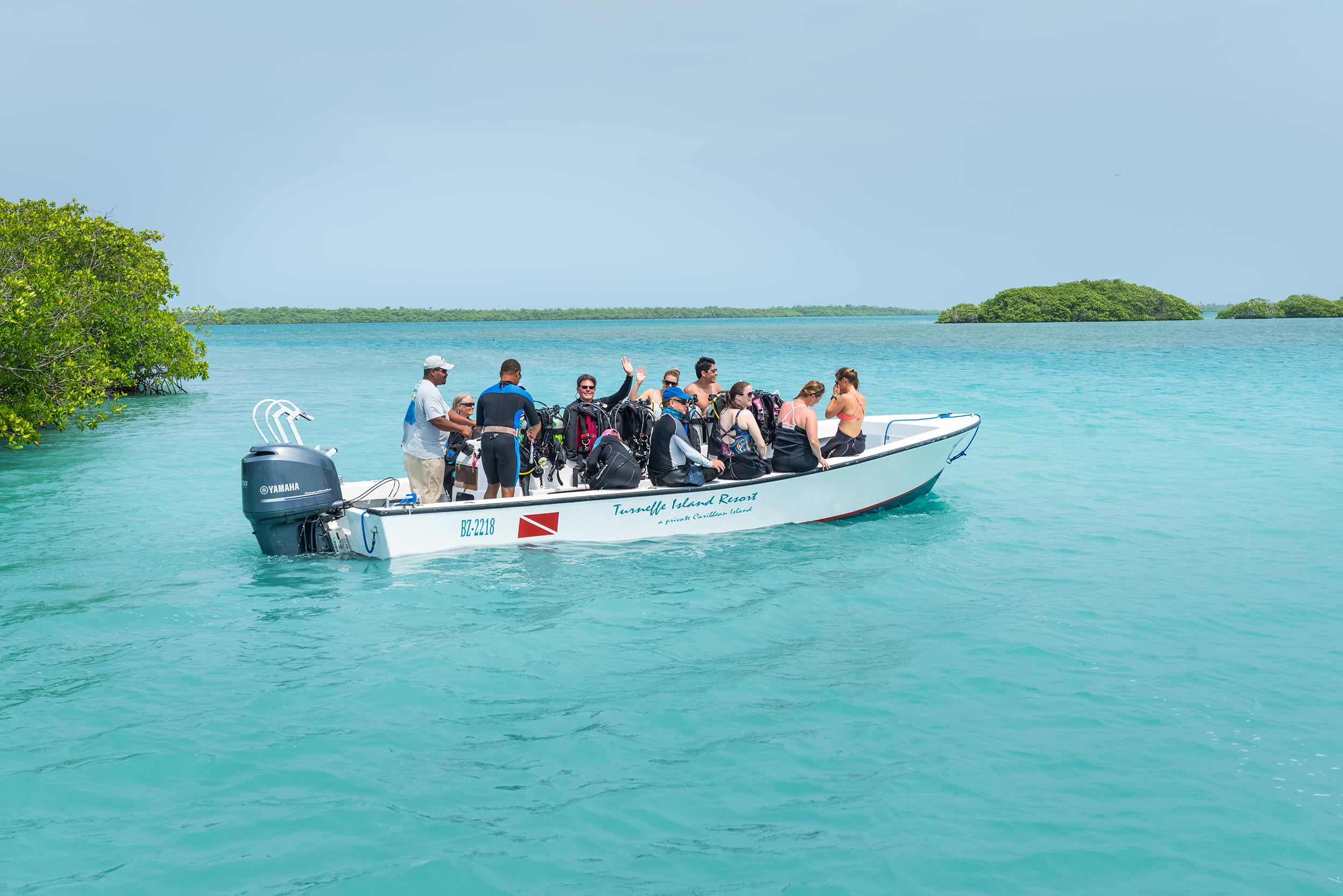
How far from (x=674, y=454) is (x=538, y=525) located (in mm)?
1499

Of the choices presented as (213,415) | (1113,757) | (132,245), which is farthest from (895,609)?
(132,245)

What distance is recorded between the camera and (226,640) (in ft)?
20.2

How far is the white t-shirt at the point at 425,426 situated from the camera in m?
7.95

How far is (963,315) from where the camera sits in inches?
4633

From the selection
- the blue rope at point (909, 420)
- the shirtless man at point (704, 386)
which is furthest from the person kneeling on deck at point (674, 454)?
the blue rope at point (909, 420)

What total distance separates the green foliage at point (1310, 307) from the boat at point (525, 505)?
13123cm

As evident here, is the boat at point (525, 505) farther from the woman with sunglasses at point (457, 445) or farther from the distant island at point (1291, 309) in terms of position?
the distant island at point (1291, 309)

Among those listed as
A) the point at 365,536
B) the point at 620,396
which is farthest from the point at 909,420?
the point at 365,536

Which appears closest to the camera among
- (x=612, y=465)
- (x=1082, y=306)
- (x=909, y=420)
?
(x=612, y=465)

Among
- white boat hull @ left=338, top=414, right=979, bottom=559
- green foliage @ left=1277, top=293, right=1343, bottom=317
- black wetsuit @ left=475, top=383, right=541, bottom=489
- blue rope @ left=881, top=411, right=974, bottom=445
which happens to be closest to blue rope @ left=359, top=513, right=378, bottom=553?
white boat hull @ left=338, top=414, right=979, bottom=559

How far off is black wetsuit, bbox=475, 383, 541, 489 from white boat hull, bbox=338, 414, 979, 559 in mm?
298

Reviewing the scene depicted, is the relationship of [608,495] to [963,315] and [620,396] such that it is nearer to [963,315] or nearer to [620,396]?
[620,396]

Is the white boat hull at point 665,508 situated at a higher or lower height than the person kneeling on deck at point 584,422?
lower

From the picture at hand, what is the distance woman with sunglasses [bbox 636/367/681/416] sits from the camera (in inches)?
369
